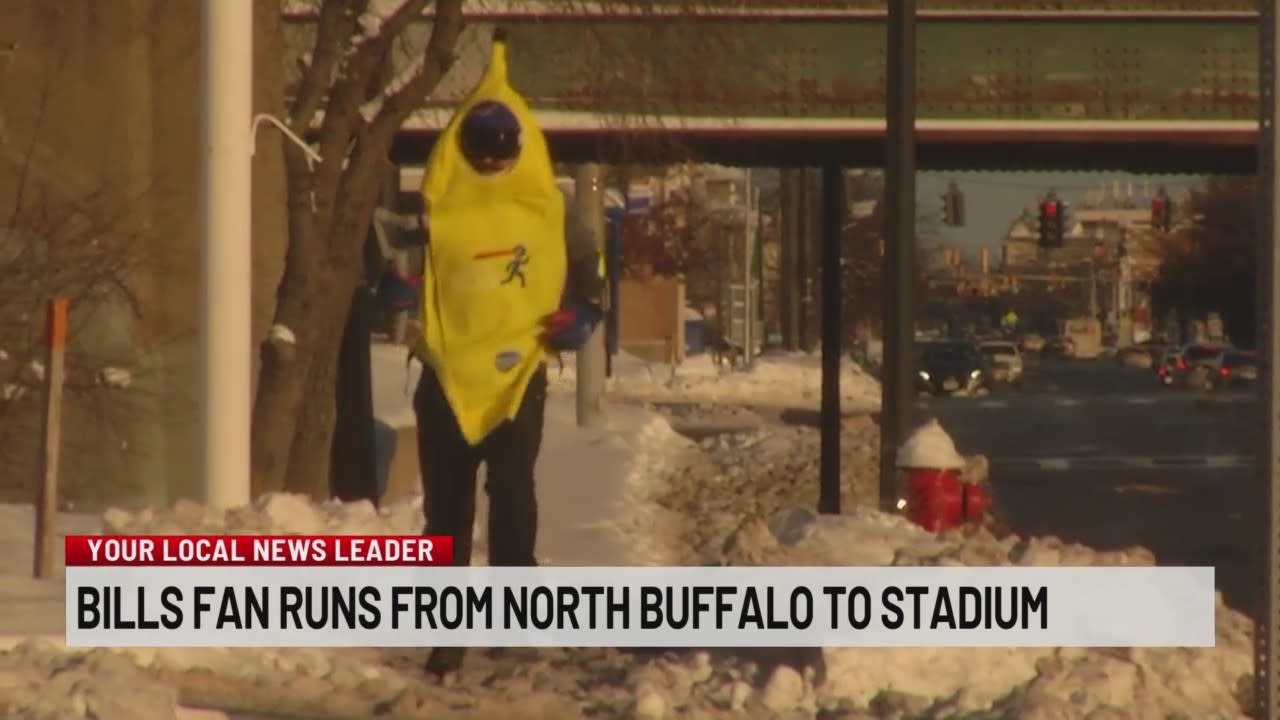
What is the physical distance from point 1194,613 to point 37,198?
7411mm

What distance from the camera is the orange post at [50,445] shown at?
9.75m

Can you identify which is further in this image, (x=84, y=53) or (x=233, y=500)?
(x=84, y=53)

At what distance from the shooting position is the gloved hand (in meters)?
8.33

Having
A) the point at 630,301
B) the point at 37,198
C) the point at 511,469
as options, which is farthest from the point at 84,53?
the point at 630,301

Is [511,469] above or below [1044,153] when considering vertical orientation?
below

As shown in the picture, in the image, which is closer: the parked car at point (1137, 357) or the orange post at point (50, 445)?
the orange post at point (50, 445)

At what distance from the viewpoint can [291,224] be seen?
1403 centimetres

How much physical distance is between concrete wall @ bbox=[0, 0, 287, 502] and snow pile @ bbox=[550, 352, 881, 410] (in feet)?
107

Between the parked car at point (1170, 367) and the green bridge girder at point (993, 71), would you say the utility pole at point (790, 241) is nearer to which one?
the parked car at point (1170, 367)

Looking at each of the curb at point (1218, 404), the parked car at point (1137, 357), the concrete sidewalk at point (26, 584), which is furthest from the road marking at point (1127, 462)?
the parked car at point (1137, 357)

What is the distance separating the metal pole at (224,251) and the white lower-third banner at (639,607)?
130cm

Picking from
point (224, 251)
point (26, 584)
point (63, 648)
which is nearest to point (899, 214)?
point (224, 251)

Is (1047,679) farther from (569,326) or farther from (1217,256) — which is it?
(1217,256)

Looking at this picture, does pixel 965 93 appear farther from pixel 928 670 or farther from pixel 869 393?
pixel 869 393
